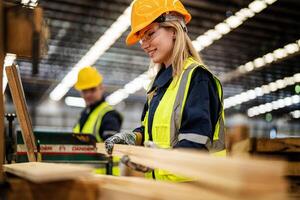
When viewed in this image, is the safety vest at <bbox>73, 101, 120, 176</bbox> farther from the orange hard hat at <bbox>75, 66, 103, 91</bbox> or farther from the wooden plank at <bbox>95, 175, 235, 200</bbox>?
the wooden plank at <bbox>95, 175, 235, 200</bbox>

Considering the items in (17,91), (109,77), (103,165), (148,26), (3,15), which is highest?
(109,77)

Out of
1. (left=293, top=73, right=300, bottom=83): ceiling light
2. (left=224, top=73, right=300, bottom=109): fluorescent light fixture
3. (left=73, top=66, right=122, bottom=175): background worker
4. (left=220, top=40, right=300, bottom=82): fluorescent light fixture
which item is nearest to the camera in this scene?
(left=73, top=66, right=122, bottom=175): background worker

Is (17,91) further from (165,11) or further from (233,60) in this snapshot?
(233,60)

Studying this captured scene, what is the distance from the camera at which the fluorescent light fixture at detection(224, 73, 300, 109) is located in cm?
2090

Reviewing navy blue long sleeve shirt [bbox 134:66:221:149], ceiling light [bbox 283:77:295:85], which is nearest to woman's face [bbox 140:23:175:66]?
navy blue long sleeve shirt [bbox 134:66:221:149]

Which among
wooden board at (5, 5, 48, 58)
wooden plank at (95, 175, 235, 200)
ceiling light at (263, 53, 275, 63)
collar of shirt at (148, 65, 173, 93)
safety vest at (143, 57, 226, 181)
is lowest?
wooden plank at (95, 175, 235, 200)

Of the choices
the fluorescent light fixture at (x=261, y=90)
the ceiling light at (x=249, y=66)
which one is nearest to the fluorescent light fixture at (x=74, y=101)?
the fluorescent light fixture at (x=261, y=90)

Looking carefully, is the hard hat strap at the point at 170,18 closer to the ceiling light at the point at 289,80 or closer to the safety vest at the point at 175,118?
the safety vest at the point at 175,118

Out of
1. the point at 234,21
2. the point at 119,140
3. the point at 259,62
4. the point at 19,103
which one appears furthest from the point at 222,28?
the point at 19,103

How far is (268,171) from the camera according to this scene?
38.3 inches

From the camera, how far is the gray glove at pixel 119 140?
2.56m

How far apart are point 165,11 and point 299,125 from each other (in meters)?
32.7

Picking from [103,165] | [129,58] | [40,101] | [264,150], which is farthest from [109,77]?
[264,150]

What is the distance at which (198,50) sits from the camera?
635 inches
